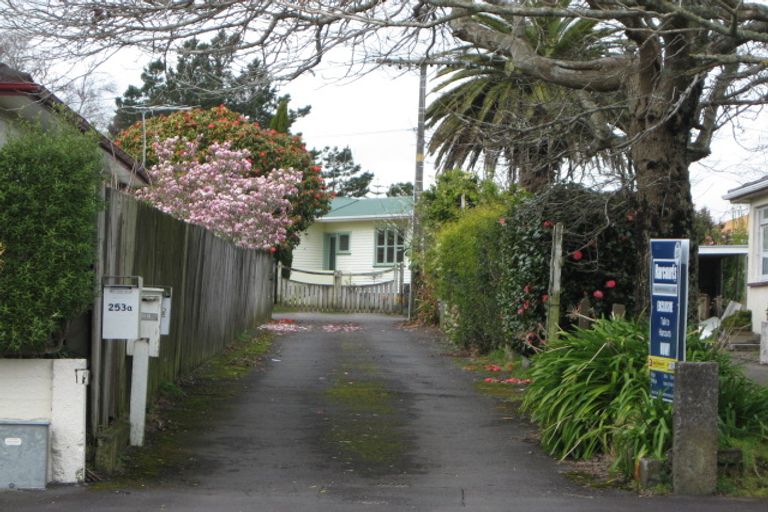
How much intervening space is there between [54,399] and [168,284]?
433 centimetres

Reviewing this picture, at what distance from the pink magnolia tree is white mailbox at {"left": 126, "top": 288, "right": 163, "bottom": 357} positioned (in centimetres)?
1452

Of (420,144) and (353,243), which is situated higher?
(420,144)

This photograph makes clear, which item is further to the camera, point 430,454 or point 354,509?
point 430,454

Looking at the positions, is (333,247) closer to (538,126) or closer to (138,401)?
(538,126)

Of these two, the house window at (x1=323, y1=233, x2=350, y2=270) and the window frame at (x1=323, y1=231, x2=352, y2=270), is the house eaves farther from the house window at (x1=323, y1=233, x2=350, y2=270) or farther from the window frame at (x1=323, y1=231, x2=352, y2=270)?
the house window at (x1=323, y1=233, x2=350, y2=270)

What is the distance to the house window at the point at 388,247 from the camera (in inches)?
1791

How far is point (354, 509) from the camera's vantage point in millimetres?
7113

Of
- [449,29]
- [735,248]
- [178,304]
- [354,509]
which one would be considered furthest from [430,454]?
[735,248]

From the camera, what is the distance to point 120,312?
8148 millimetres

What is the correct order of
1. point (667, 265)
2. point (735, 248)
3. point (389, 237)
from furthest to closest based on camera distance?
1. point (389, 237)
2. point (735, 248)
3. point (667, 265)

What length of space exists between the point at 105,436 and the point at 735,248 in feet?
74.5

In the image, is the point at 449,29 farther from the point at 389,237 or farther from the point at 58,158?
the point at 389,237

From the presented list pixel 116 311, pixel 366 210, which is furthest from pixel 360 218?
pixel 116 311

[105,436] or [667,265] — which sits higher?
[667,265]
